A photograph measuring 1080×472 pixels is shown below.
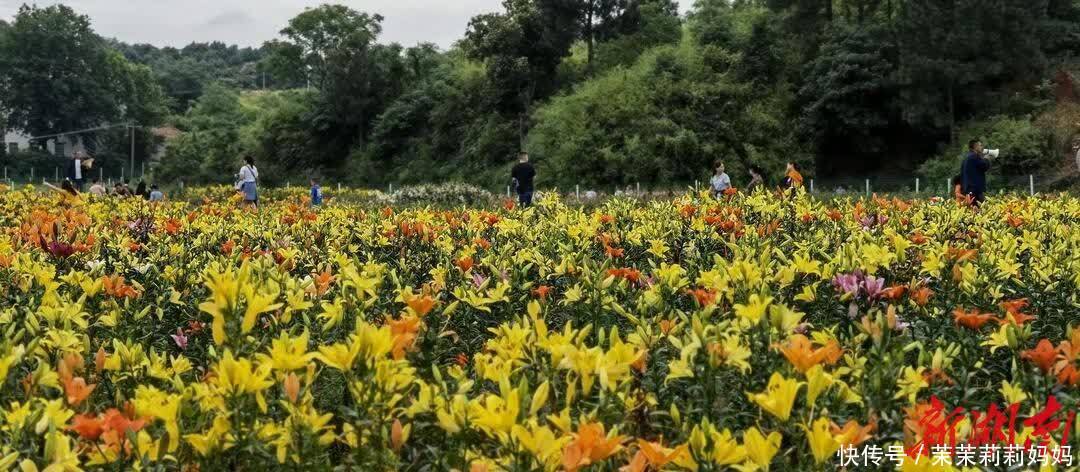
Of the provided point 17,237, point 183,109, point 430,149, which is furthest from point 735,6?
point 183,109

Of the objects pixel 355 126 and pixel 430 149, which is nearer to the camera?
pixel 430 149

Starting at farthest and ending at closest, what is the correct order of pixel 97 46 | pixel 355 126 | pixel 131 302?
pixel 97 46 → pixel 355 126 → pixel 131 302

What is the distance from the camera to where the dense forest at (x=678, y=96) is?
77.5ft

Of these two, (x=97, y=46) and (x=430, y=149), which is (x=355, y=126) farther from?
(x=97, y=46)

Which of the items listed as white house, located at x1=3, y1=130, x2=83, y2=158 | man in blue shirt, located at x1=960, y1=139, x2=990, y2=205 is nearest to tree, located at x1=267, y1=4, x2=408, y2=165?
white house, located at x1=3, y1=130, x2=83, y2=158

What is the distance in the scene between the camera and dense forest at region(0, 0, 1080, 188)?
2361 cm

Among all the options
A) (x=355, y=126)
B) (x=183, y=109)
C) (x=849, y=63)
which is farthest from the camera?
(x=183, y=109)

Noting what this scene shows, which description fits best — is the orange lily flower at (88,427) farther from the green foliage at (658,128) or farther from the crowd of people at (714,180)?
the green foliage at (658,128)

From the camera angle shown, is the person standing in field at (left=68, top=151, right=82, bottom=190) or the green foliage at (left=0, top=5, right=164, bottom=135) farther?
the green foliage at (left=0, top=5, right=164, bottom=135)

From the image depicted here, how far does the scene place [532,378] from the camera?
192 cm

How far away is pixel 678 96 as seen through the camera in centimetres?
2861

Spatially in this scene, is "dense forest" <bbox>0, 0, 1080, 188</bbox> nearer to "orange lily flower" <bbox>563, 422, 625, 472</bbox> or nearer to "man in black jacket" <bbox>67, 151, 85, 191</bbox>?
"man in black jacket" <bbox>67, 151, 85, 191</bbox>

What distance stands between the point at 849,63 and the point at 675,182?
21.1 ft

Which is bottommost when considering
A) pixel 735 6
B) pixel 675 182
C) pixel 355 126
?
pixel 675 182
